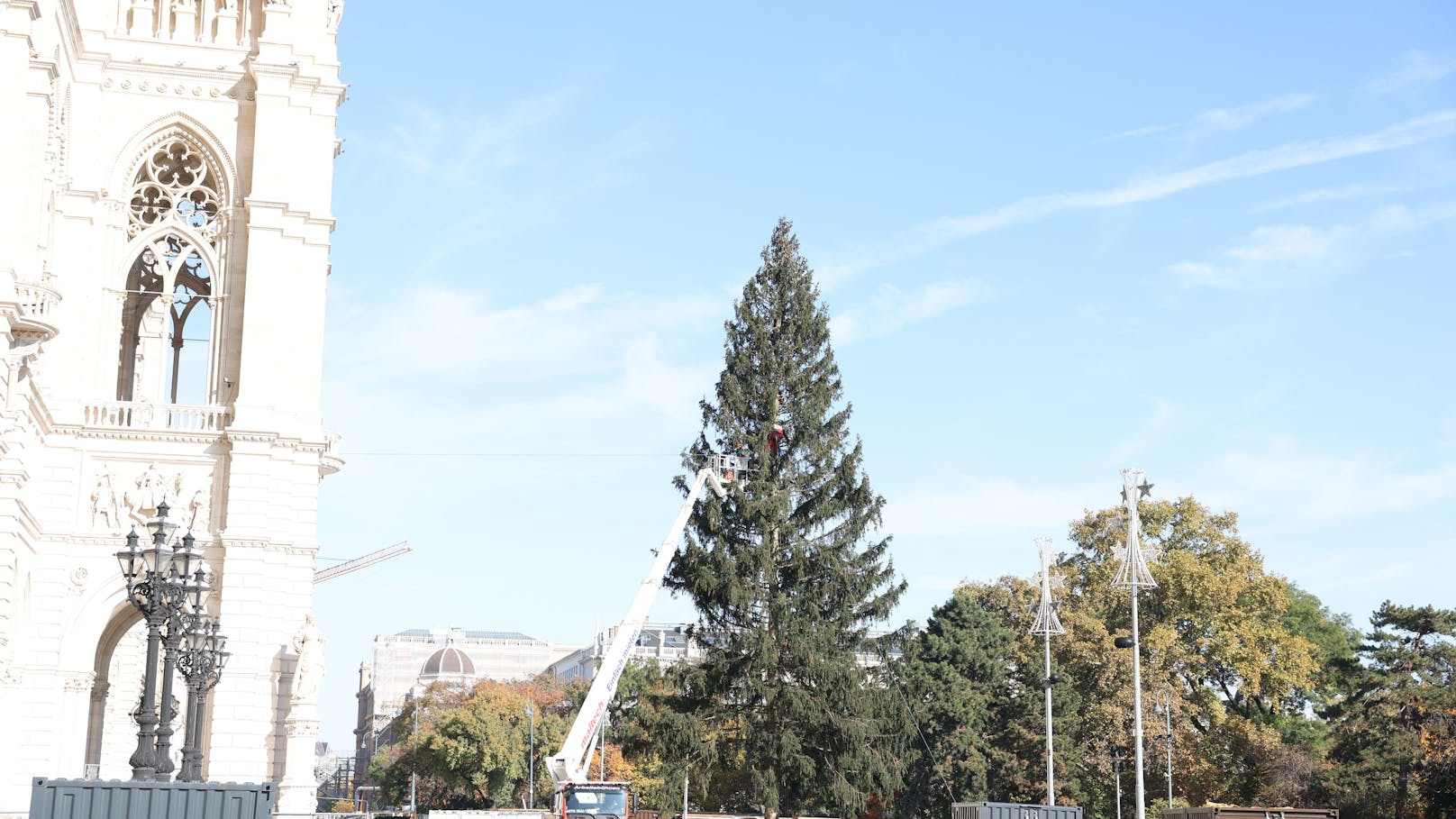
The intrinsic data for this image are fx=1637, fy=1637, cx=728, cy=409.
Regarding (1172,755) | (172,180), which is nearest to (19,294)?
(172,180)

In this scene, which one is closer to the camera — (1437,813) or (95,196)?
(95,196)

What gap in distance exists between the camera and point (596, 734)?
39062 mm

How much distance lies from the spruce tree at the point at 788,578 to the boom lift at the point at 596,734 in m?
2.37

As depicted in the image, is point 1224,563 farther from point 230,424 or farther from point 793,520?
point 230,424

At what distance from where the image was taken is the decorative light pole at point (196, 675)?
92.9 feet

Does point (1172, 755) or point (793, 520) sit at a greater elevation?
point (793, 520)

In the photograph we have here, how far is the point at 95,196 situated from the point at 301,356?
595 centimetres

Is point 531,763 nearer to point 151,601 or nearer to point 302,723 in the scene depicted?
point 302,723

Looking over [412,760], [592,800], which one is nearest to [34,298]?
[592,800]

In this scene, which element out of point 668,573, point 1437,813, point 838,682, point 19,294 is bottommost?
point 1437,813

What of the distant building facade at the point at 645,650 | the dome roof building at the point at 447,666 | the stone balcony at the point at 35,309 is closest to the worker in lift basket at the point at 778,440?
the stone balcony at the point at 35,309

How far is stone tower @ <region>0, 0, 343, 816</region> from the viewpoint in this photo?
120 feet

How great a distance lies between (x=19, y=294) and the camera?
28.8 metres

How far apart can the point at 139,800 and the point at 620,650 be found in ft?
73.9
